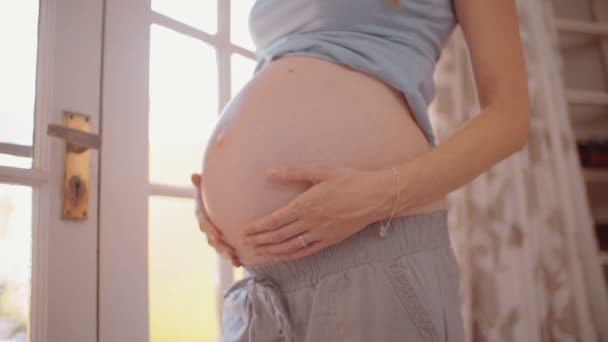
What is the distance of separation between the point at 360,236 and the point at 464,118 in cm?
88

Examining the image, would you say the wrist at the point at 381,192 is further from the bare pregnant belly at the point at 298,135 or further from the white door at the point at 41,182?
the white door at the point at 41,182

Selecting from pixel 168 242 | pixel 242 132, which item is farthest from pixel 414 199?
pixel 168 242

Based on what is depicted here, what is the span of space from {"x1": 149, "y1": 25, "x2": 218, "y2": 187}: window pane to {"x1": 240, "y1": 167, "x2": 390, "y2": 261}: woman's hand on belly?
1.92ft

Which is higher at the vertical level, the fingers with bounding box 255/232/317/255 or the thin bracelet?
the thin bracelet

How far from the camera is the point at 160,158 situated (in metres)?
1.00

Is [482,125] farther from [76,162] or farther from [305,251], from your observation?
[76,162]

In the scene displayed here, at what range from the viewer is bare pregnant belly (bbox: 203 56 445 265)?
1.72 feet

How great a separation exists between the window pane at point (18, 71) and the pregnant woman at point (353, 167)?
378 mm

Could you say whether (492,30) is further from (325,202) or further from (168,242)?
(168,242)

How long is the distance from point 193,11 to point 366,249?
2.94 feet

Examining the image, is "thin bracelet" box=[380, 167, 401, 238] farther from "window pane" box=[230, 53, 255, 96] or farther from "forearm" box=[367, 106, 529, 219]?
"window pane" box=[230, 53, 255, 96]

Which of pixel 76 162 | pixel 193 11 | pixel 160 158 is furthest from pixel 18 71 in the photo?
pixel 193 11

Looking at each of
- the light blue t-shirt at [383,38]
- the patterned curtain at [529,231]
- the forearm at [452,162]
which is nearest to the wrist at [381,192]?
the forearm at [452,162]

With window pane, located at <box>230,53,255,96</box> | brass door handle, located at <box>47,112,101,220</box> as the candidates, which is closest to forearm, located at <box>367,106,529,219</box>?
brass door handle, located at <box>47,112,101,220</box>
